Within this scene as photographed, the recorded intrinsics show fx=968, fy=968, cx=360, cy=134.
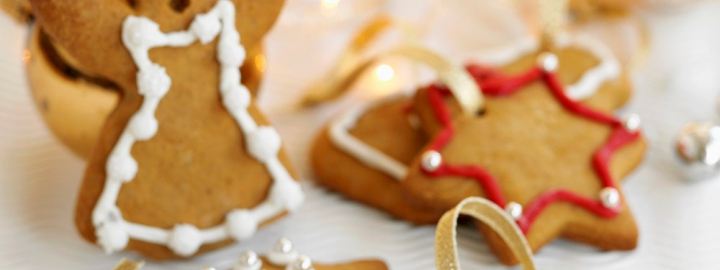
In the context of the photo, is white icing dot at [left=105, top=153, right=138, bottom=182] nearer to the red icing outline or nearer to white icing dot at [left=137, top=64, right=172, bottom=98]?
white icing dot at [left=137, top=64, right=172, bottom=98]

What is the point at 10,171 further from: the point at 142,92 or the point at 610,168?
the point at 610,168

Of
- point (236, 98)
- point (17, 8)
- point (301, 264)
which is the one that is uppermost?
point (17, 8)

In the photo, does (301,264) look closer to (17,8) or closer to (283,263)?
(283,263)

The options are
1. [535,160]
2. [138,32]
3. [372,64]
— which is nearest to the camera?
[138,32]

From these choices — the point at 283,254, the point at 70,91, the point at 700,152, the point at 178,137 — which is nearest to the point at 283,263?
the point at 283,254

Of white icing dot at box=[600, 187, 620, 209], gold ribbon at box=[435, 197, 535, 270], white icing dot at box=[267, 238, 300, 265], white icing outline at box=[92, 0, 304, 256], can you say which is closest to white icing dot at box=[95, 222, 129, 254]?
white icing outline at box=[92, 0, 304, 256]

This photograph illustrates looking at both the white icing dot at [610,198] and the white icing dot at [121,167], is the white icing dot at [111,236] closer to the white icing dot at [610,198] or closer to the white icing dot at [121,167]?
the white icing dot at [121,167]

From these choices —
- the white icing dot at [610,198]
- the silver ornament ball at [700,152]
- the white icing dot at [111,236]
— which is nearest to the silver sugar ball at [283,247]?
the white icing dot at [111,236]
